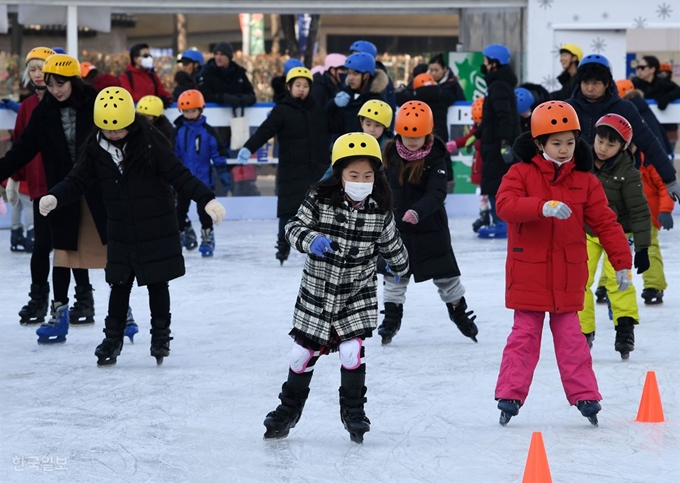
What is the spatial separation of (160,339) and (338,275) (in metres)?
1.87

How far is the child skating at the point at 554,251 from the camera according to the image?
5227 mm

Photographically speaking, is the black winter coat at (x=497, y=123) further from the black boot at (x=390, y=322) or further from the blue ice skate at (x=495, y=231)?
the black boot at (x=390, y=322)

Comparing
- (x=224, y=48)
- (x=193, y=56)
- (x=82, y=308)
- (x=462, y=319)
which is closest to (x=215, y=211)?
(x=462, y=319)

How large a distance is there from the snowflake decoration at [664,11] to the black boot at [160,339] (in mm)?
9959

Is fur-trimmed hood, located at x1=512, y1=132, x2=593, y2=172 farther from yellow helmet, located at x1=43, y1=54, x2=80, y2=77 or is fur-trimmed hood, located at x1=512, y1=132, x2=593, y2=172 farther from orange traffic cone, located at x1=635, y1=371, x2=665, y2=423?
yellow helmet, located at x1=43, y1=54, x2=80, y2=77

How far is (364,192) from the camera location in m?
4.95

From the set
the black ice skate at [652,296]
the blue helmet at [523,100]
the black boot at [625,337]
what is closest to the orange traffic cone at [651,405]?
the black boot at [625,337]

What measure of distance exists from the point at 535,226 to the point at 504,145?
6.28m

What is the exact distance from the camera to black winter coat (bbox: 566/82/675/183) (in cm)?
705

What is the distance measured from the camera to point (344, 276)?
16.4 feet

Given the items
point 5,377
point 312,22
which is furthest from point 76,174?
point 312,22

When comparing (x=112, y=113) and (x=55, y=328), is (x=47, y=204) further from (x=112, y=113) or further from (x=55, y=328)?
(x=55, y=328)

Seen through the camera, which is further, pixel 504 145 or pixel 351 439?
pixel 504 145

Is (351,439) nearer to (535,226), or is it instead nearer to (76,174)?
(535,226)
